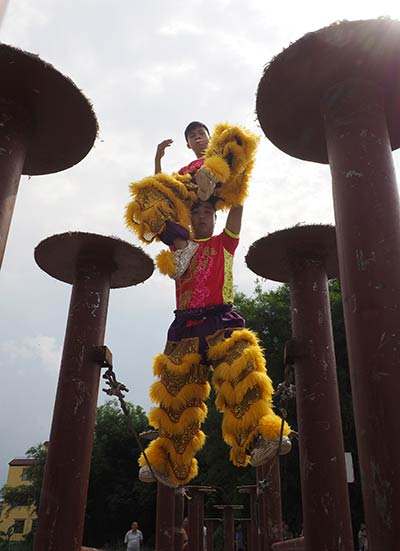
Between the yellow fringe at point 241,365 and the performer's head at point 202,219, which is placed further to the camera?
the performer's head at point 202,219

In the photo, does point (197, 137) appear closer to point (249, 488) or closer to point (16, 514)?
point (249, 488)

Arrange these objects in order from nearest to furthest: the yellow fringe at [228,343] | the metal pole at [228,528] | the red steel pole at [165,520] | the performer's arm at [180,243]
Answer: the yellow fringe at [228,343], the performer's arm at [180,243], the red steel pole at [165,520], the metal pole at [228,528]

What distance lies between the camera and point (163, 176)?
4969 mm

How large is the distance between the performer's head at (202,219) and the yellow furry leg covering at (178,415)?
1188 mm

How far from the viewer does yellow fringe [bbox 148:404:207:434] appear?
4504 millimetres

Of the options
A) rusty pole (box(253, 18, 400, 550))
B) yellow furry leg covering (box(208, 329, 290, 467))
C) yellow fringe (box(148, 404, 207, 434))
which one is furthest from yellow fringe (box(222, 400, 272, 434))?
rusty pole (box(253, 18, 400, 550))

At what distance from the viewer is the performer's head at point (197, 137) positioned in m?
5.46

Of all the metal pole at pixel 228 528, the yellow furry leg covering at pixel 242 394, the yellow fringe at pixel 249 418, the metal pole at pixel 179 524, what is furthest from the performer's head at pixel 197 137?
the metal pole at pixel 228 528

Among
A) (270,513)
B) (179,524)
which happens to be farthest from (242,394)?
(179,524)

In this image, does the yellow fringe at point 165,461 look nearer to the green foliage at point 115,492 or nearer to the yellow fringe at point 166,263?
the yellow fringe at point 166,263

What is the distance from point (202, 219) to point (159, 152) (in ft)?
2.67

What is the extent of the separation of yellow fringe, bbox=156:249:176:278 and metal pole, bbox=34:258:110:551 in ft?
3.90

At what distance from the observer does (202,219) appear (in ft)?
16.8

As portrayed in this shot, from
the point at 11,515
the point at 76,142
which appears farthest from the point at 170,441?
the point at 11,515
